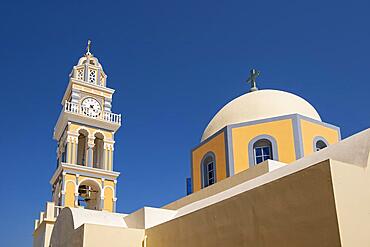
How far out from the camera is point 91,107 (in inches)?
885

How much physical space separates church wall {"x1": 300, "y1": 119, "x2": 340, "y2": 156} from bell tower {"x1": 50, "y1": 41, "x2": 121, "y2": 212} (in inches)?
450

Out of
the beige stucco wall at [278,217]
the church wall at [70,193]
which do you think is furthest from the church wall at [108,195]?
the beige stucco wall at [278,217]

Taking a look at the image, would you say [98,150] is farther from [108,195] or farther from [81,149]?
[108,195]

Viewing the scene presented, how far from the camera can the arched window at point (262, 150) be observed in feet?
40.2

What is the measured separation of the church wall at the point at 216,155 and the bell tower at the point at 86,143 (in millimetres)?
8123

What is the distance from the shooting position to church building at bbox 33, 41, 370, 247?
5.72 meters

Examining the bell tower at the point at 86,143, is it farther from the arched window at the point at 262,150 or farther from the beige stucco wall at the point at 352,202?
the beige stucco wall at the point at 352,202

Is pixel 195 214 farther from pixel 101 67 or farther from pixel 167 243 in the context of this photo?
pixel 101 67

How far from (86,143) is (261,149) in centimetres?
1147

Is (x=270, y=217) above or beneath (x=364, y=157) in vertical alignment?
beneath

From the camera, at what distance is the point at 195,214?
826cm

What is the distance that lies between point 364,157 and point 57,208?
1503 centimetres

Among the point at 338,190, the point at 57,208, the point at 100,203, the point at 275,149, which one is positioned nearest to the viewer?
the point at 338,190

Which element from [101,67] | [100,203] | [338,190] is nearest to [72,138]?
[100,203]
